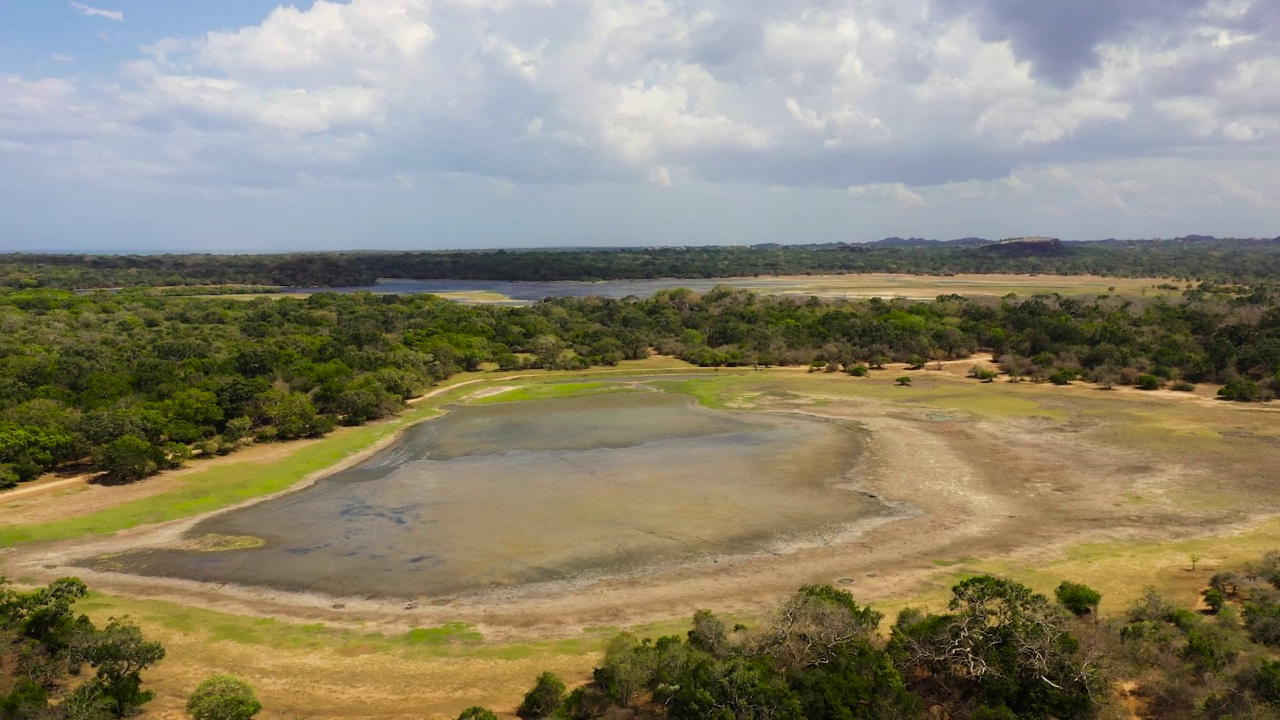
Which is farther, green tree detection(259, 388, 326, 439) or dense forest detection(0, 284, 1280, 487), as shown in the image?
green tree detection(259, 388, 326, 439)

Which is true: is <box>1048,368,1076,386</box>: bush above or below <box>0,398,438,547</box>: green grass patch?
above

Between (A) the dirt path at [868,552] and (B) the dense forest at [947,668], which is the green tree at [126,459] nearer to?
(A) the dirt path at [868,552]


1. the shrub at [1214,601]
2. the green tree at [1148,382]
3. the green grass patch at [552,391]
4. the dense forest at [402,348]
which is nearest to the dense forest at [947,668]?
the shrub at [1214,601]

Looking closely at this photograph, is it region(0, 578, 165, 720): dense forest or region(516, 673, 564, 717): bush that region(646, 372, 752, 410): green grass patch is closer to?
region(516, 673, 564, 717): bush

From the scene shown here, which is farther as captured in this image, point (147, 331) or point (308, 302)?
point (308, 302)

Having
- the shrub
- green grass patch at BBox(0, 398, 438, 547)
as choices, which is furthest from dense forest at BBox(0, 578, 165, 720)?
the shrub

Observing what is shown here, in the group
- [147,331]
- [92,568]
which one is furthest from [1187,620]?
[147,331]

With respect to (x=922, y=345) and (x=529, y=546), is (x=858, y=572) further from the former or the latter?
(x=922, y=345)
